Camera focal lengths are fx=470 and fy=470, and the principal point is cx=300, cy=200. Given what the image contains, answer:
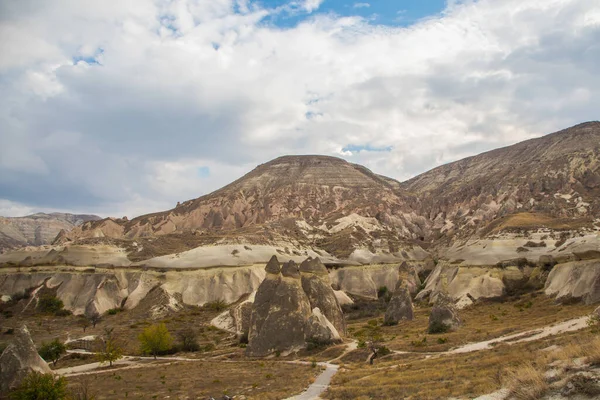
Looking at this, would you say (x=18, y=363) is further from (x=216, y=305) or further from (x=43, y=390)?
(x=216, y=305)

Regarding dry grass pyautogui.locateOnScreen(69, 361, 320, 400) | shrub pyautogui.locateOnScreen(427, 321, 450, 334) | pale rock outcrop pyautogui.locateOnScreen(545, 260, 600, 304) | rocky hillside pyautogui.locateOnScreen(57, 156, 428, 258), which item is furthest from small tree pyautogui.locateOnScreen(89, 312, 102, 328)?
pale rock outcrop pyautogui.locateOnScreen(545, 260, 600, 304)

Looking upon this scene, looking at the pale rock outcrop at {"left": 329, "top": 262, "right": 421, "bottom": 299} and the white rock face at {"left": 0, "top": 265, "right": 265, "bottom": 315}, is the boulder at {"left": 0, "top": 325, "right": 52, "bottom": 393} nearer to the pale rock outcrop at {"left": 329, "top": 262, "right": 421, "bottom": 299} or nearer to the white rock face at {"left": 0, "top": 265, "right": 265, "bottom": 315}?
the white rock face at {"left": 0, "top": 265, "right": 265, "bottom": 315}

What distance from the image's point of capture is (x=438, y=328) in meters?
38.4

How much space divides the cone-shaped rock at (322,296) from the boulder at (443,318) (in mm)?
7791

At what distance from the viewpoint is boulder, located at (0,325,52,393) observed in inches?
1129

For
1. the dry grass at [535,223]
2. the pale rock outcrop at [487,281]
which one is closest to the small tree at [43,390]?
the pale rock outcrop at [487,281]

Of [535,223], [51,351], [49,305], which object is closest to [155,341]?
[51,351]

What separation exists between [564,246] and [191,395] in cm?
5705

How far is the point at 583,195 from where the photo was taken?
11631cm

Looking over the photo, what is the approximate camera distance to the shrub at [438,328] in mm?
38250

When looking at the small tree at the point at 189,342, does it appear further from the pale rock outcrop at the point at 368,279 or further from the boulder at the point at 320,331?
the pale rock outcrop at the point at 368,279

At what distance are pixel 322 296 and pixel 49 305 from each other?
42.1 m

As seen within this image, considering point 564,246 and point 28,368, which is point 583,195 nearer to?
point 564,246

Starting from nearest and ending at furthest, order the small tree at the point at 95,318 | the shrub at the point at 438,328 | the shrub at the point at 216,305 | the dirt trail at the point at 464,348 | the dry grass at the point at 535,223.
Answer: the dirt trail at the point at 464,348 → the shrub at the point at 438,328 → the small tree at the point at 95,318 → the shrub at the point at 216,305 → the dry grass at the point at 535,223
